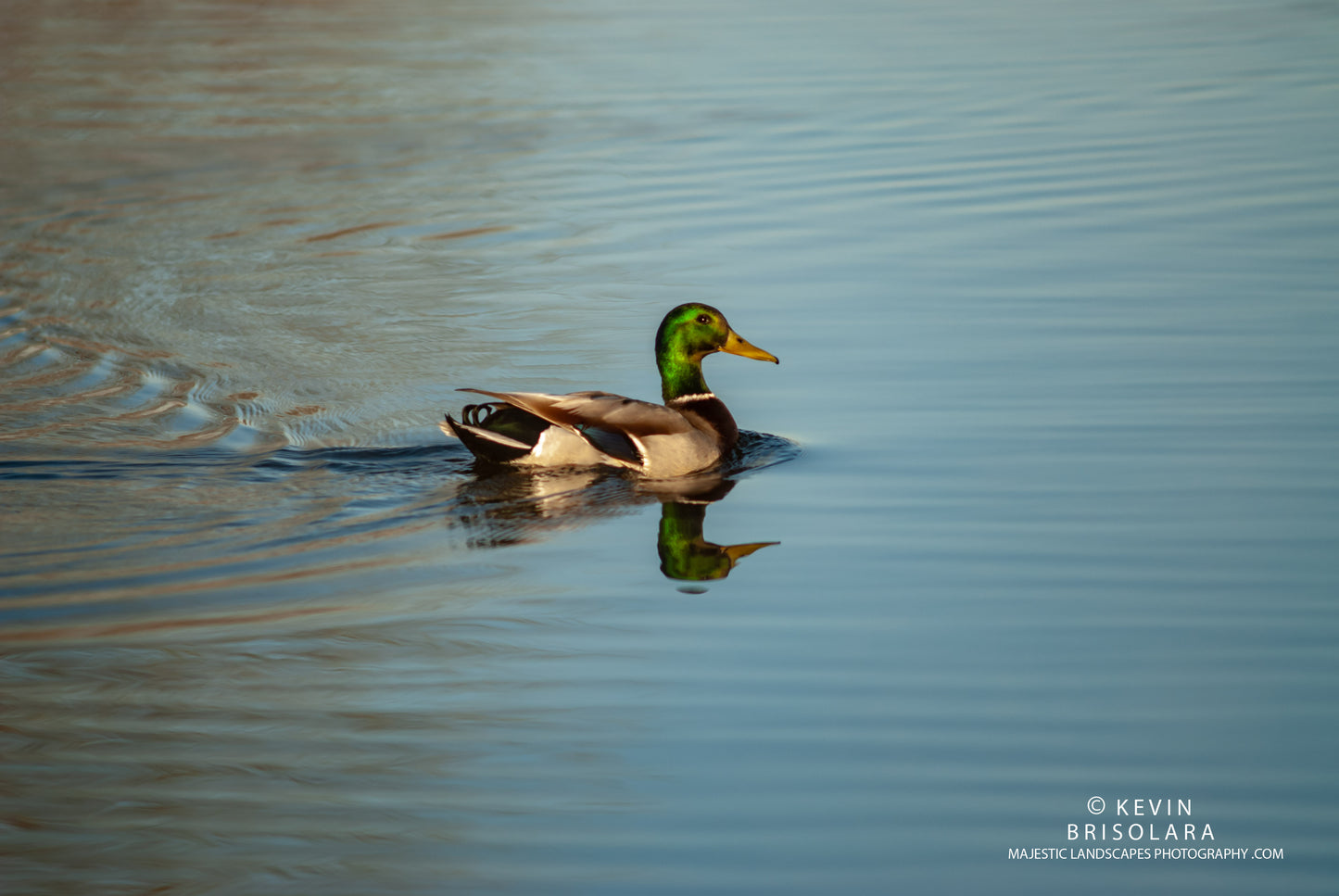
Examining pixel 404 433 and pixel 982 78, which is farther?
pixel 982 78

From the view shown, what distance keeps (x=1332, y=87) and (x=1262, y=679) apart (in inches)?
499

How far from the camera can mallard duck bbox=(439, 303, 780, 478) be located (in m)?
7.63

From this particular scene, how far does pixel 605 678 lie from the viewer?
5.28 metres

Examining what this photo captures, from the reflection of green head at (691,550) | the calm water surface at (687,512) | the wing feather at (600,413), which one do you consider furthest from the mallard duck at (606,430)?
the reflection of green head at (691,550)

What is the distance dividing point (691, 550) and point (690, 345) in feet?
6.22

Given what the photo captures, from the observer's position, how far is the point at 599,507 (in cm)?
739

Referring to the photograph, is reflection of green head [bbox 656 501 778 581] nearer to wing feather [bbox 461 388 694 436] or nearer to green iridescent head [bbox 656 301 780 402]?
wing feather [bbox 461 388 694 436]

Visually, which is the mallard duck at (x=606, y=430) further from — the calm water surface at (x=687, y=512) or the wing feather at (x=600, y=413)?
the calm water surface at (x=687, y=512)

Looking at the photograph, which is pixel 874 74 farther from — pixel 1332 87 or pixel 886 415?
pixel 886 415

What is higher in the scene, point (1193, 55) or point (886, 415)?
point (1193, 55)

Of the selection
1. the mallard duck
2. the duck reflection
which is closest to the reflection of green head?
the duck reflection

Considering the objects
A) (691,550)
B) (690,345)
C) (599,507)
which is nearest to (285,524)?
(599,507)

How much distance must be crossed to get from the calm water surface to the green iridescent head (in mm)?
465

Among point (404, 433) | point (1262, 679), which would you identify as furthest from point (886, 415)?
point (1262, 679)
